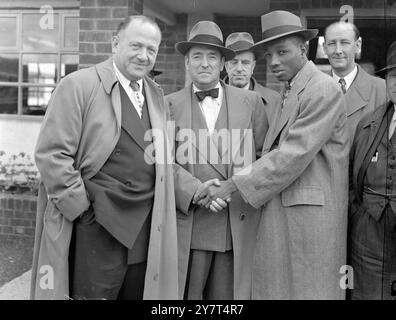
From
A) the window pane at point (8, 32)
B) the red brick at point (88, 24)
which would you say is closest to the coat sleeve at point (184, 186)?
the red brick at point (88, 24)

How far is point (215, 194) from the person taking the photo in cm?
265

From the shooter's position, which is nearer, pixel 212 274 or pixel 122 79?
pixel 122 79

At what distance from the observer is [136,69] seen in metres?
2.52

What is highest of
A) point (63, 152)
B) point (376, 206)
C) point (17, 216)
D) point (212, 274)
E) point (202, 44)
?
point (202, 44)

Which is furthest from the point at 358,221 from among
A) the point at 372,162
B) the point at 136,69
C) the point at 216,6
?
the point at 216,6

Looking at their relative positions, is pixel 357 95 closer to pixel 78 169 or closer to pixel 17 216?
pixel 78 169

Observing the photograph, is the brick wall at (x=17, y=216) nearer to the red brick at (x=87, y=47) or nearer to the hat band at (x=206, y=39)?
the red brick at (x=87, y=47)

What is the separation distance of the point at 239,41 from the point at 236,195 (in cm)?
124

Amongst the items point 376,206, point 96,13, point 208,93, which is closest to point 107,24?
point 96,13

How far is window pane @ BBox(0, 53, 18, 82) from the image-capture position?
15.8ft

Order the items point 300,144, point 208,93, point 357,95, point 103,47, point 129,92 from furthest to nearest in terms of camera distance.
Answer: point 103,47, point 357,95, point 208,93, point 129,92, point 300,144

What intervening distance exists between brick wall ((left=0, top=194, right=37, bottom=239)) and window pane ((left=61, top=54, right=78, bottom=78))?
1.23m

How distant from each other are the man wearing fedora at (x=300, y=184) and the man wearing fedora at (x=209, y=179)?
0.12 meters

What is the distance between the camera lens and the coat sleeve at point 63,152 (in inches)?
91.6
